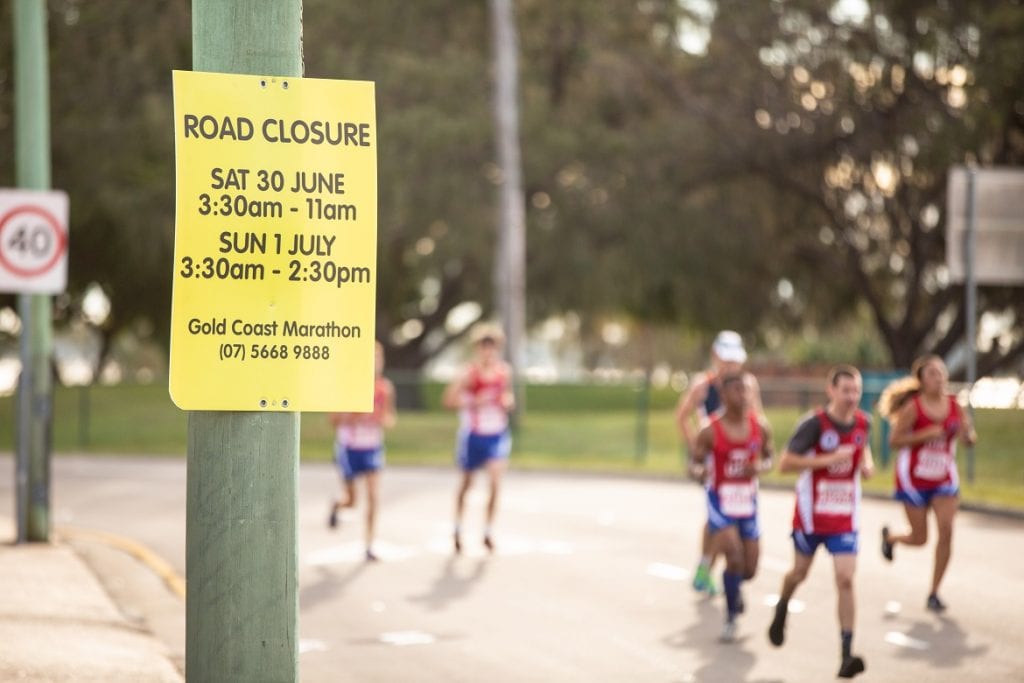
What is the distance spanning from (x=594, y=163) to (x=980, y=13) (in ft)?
30.8

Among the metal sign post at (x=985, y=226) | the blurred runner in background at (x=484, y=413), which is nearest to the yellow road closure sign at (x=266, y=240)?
the blurred runner in background at (x=484, y=413)

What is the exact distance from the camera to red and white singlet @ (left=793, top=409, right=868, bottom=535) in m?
Result: 9.46

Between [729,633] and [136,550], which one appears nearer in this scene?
[729,633]

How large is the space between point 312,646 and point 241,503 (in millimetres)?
5570

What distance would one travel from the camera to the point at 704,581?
484 inches

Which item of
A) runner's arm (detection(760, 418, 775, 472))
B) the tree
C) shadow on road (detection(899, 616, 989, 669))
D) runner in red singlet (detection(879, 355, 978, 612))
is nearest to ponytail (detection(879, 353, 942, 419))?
runner in red singlet (detection(879, 355, 978, 612))

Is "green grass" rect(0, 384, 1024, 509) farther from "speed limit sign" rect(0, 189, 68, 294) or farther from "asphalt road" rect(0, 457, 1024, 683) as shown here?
"speed limit sign" rect(0, 189, 68, 294)

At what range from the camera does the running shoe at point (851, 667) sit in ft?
28.4

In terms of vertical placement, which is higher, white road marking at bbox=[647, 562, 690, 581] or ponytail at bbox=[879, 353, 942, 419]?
ponytail at bbox=[879, 353, 942, 419]

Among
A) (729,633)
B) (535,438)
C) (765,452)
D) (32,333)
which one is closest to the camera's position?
(729,633)

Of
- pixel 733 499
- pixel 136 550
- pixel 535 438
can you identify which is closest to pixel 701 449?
pixel 733 499

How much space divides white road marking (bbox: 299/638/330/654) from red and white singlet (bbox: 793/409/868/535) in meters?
2.88

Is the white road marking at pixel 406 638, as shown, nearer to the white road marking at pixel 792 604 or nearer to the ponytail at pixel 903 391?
the white road marking at pixel 792 604

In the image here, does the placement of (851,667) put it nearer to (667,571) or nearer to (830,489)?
(830,489)
